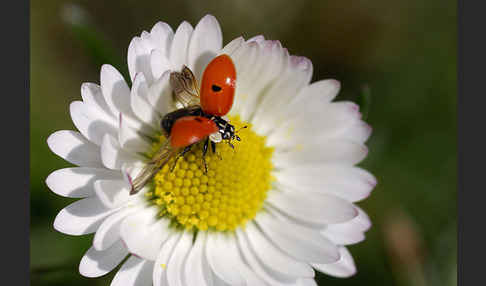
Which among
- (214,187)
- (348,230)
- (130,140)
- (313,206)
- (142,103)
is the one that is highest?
(142,103)

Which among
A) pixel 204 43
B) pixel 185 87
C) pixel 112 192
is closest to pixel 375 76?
pixel 204 43

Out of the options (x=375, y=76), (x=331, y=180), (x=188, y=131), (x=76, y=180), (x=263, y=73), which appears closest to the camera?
(x=188, y=131)

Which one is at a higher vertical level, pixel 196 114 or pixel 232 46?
pixel 232 46

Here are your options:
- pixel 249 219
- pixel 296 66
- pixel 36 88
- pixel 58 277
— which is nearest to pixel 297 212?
pixel 249 219

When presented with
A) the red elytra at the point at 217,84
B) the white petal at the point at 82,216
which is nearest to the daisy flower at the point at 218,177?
the white petal at the point at 82,216

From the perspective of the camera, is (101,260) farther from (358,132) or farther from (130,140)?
(358,132)

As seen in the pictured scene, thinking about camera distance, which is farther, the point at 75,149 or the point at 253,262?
the point at 253,262

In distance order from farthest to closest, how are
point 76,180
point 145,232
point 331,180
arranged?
point 331,180, point 145,232, point 76,180
